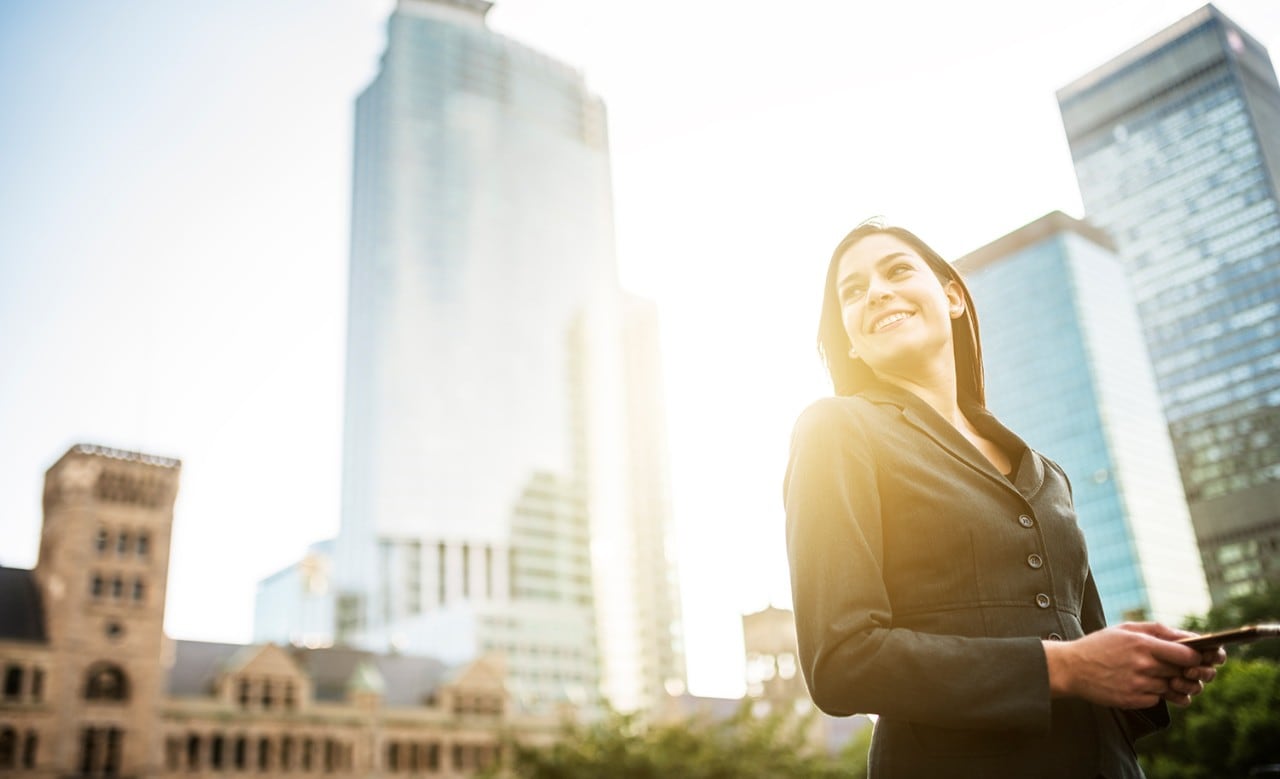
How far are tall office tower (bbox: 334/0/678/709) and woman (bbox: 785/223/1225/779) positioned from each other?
366ft

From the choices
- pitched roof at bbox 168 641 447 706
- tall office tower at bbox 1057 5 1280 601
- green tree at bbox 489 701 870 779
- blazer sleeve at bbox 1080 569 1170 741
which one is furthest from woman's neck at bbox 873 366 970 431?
tall office tower at bbox 1057 5 1280 601

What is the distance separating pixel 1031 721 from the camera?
85.8 inches

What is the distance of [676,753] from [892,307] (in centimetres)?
3151

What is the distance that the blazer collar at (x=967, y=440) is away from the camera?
8.81 feet

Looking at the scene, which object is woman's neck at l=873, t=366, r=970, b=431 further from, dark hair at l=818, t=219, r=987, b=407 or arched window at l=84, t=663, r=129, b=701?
arched window at l=84, t=663, r=129, b=701

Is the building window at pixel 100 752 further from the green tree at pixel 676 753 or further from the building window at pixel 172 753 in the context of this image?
the green tree at pixel 676 753

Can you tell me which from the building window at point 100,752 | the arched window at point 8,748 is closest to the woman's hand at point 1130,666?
the arched window at point 8,748

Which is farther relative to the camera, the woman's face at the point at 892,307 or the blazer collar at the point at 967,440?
the woman's face at the point at 892,307

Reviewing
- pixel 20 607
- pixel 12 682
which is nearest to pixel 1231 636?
pixel 12 682

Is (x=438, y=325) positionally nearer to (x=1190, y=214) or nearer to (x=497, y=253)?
(x=497, y=253)

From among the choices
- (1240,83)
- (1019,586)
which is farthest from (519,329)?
(1019,586)

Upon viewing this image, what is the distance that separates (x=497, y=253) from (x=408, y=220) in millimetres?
12682

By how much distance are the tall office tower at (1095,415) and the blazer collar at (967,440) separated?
94283 millimetres

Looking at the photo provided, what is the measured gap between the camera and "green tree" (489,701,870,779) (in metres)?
31.2
